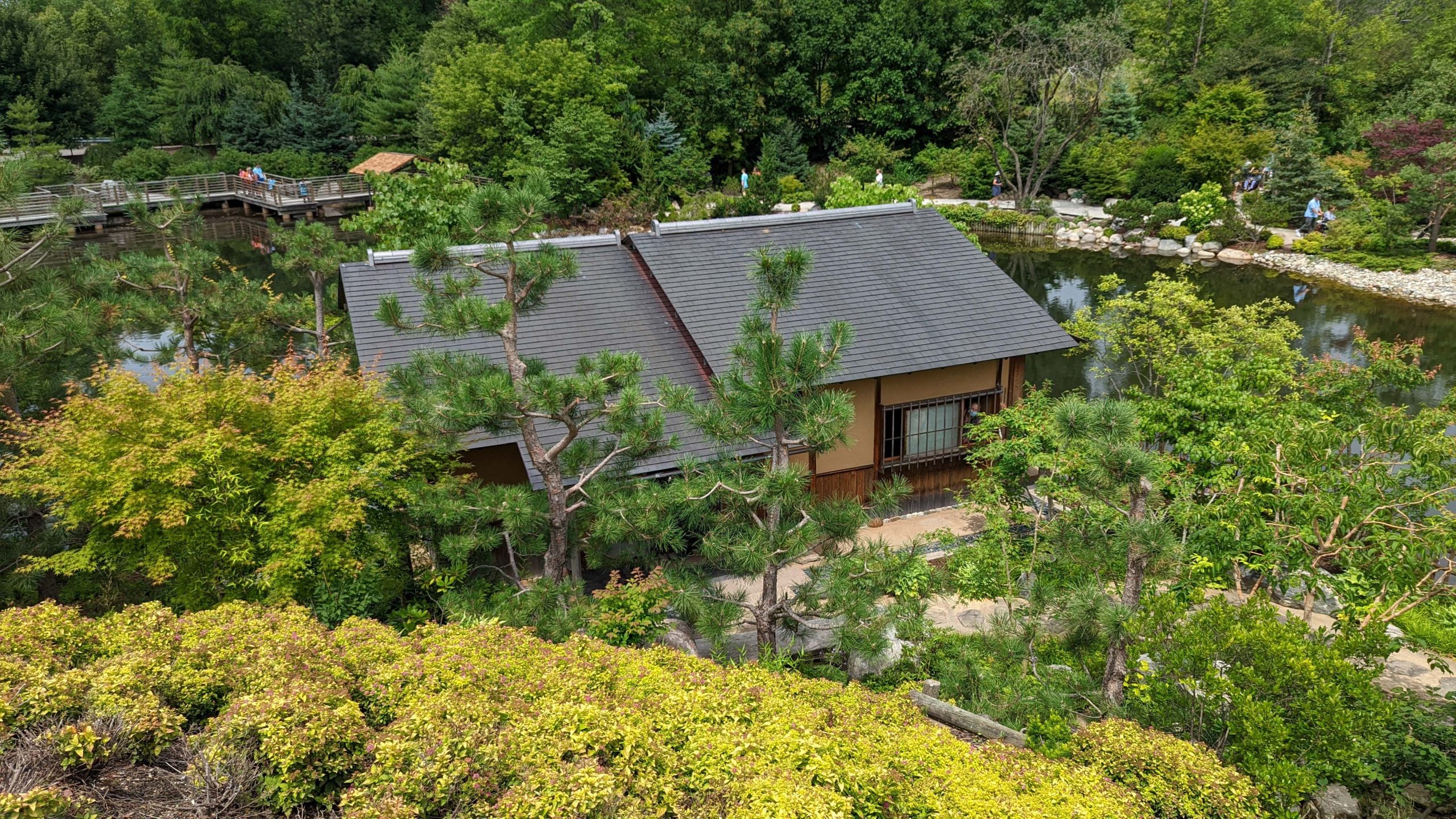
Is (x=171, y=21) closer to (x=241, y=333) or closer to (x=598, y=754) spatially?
(x=241, y=333)

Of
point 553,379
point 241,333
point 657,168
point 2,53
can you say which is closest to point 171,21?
point 2,53

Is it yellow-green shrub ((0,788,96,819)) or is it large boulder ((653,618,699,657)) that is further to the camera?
large boulder ((653,618,699,657))

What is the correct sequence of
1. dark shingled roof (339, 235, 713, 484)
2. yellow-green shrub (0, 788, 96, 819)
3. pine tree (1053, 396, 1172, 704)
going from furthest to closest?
1. dark shingled roof (339, 235, 713, 484)
2. pine tree (1053, 396, 1172, 704)
3. yellow-green shrub (0, 788, 96, 819)

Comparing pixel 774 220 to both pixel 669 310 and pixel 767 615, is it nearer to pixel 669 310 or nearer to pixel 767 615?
pixel 669 310

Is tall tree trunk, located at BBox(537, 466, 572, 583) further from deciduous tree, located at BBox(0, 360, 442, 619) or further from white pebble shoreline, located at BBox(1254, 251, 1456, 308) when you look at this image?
white pebble shoreline, located at BBox(1254, 251, 1456, 308)

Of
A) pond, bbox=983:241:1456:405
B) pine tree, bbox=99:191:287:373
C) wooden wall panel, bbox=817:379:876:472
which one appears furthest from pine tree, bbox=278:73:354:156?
wooden wall panel, bbox=817:379:876:472

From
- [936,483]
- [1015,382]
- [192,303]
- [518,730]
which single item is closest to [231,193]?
[192,303]

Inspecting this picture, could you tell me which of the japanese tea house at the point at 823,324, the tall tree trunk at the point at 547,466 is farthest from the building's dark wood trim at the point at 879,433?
the tall tree trunk at the point at 547,466
